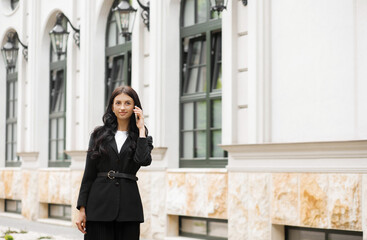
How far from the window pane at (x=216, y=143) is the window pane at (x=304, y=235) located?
196 centimetres

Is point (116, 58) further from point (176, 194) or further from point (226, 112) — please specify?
point (226, 112)

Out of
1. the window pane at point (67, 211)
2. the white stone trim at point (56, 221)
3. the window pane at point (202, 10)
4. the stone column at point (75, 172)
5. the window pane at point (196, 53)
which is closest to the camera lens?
the window pane at point (202, 10)

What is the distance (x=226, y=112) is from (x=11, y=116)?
34.0 feet

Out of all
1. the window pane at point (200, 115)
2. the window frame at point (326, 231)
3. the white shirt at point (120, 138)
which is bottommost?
the window frame at point (326, 231)

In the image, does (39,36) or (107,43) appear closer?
(107,43)

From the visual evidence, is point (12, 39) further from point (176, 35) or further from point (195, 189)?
point (195, 189)

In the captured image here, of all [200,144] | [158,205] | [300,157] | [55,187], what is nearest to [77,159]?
[55,187]

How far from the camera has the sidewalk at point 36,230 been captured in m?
11.9

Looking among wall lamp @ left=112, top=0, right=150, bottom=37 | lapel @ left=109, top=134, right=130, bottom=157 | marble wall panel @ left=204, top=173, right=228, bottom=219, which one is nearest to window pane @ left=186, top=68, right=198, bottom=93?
wall lamp @ left=112, top=0, right=150, bottom=37

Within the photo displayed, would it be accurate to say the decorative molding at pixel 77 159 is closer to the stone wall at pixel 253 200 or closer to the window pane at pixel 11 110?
the stone wall at pixel 253 200

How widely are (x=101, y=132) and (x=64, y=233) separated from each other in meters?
8.46

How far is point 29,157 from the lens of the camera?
57.1ft

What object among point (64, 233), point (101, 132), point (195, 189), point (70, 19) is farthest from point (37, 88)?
point (101, 132)

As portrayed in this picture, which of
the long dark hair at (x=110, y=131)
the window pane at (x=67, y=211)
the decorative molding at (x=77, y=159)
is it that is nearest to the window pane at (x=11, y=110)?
the window pane at (x=67, y=211)
